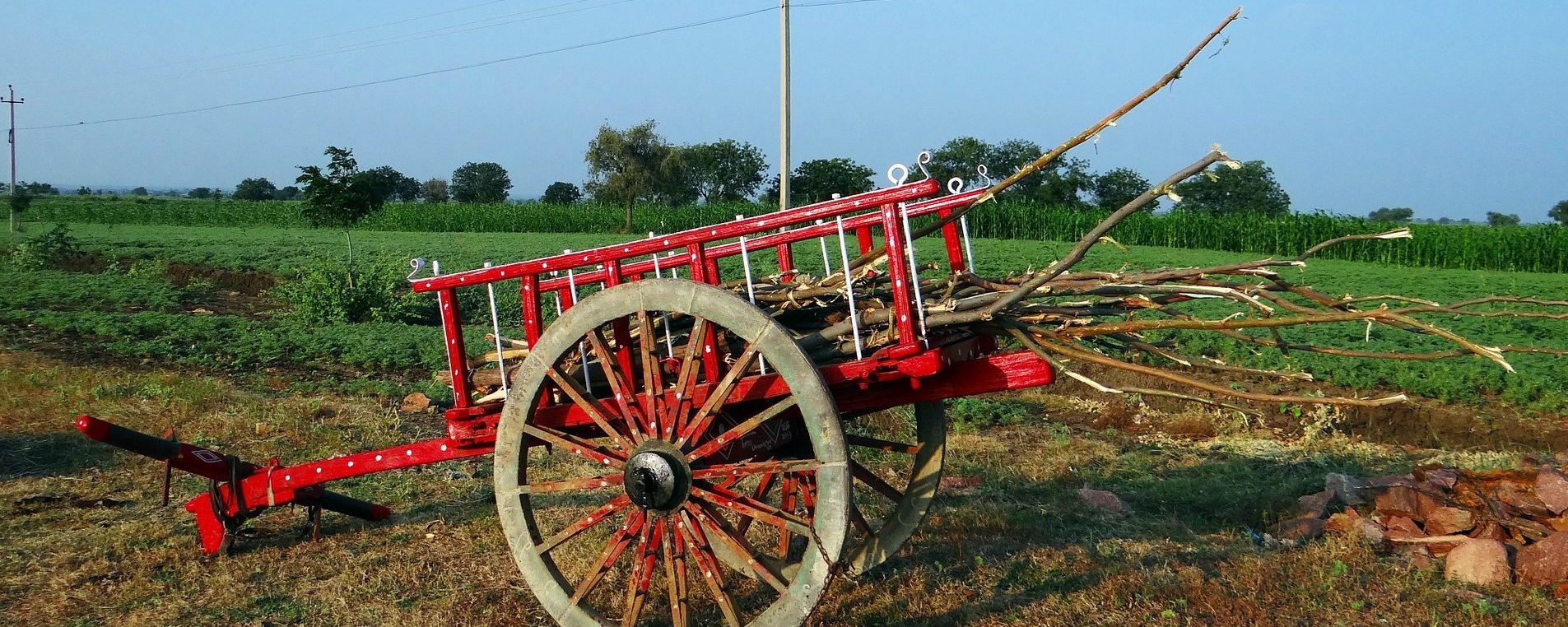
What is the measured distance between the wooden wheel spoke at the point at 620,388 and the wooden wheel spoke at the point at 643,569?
0.33m

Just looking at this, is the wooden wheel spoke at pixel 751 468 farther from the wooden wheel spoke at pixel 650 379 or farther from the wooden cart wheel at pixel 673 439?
the wooden wheel spoke at pixel 650 379

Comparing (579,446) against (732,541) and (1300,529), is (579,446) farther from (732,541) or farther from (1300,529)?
(1300,529)

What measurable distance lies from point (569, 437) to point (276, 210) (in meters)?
55.6

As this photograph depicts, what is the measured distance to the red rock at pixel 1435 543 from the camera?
17.9ft

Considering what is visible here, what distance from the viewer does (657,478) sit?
3887mm

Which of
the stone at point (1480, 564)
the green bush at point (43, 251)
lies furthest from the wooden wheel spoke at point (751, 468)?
→ the green bush at point (43, 251)

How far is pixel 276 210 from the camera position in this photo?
177 ft

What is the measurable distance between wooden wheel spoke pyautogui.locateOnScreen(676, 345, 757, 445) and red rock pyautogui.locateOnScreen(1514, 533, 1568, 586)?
3.83 metres

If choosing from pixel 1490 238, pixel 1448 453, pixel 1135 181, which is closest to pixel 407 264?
pixel 1448 453

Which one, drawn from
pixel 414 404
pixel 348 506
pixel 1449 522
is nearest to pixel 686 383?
pixel 348 506

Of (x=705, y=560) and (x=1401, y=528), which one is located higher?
(x=705, y=560)

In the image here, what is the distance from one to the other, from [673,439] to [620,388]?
275 mm

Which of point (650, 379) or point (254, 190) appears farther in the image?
point (254, 190)

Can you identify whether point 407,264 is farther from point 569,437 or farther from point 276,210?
point 276,210
